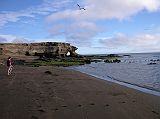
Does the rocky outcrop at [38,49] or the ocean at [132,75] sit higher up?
the rocky outcrop at [38,49]

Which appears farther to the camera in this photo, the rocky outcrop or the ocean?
the rocky outcrop

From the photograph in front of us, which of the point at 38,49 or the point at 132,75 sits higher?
the point at 38,49

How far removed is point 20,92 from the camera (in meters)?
16.0

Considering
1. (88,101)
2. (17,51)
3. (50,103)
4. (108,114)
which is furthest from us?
(17,51)

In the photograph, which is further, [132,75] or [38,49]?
[38,49]

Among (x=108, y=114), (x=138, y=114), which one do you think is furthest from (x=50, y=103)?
(x=138, y=114)

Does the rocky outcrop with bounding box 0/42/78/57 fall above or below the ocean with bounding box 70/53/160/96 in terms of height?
above

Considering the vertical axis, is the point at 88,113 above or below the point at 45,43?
below

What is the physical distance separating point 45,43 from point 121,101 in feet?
255

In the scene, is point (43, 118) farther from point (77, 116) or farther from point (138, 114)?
point (138, 114)

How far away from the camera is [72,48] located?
313 feet

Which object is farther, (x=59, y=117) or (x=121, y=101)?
(x=121, y=101)

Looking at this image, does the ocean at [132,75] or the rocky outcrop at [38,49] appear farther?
the rocky outcrop at [38,49]

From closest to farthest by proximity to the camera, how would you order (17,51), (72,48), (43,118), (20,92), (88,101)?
1. (43,118)
2. (88,101)
3. (20,92)
4. (17,51)
5. (72,48)
